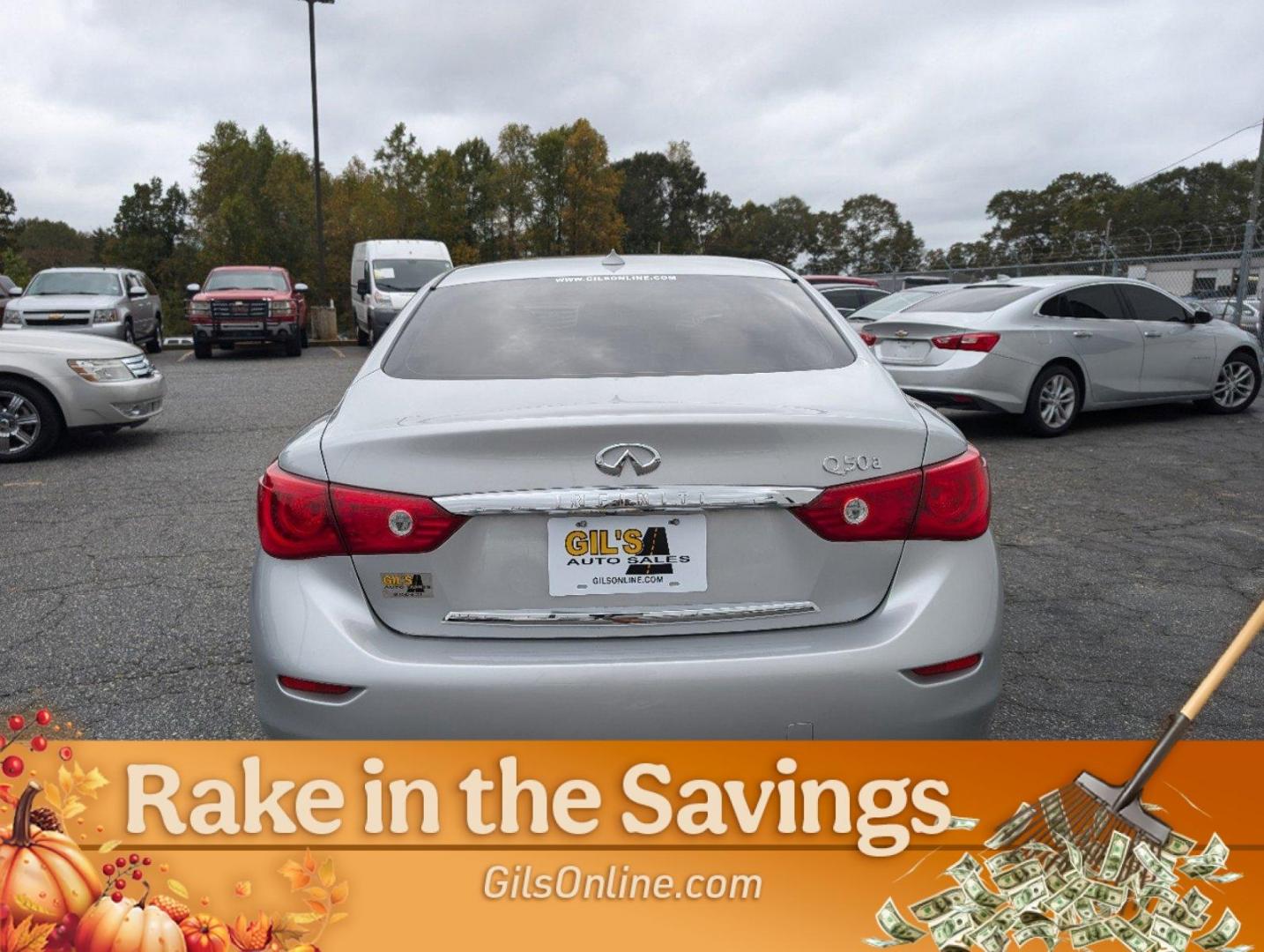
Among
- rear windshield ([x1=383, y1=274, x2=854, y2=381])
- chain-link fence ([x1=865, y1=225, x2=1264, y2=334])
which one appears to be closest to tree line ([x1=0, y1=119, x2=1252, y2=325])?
chain-link fence ([x1=865, y1=225, x2=1264, y2=334])

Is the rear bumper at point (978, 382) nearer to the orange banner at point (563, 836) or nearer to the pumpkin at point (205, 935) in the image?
the orange banner at point (563, 836)

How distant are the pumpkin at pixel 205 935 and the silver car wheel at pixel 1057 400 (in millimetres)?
9511

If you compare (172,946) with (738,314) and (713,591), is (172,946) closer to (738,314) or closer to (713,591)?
(713,591)

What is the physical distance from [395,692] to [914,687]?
3.43 ft

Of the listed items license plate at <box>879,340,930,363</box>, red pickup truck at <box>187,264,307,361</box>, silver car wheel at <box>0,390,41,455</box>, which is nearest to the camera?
silver car wheel at <box>0,390,41,455</box>

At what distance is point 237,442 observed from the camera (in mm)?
10242

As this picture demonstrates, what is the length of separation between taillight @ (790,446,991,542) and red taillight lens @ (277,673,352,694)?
0.98 meters

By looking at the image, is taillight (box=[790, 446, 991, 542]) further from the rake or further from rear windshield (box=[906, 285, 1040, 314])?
rear windshield (box=[906, 285, 1040, 314])

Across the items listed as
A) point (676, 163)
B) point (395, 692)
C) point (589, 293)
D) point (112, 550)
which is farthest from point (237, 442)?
point (676, 163)

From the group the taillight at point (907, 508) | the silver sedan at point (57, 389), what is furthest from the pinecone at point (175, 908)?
the silver sedan at point (57, 389)

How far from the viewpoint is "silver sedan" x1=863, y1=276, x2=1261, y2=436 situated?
10109 mm

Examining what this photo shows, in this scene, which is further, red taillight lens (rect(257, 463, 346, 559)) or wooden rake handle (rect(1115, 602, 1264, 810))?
red taillight lens (rect(257, 463, 346, 559))

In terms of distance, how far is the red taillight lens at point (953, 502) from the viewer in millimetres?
2365

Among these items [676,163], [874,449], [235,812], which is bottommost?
[235,812]
